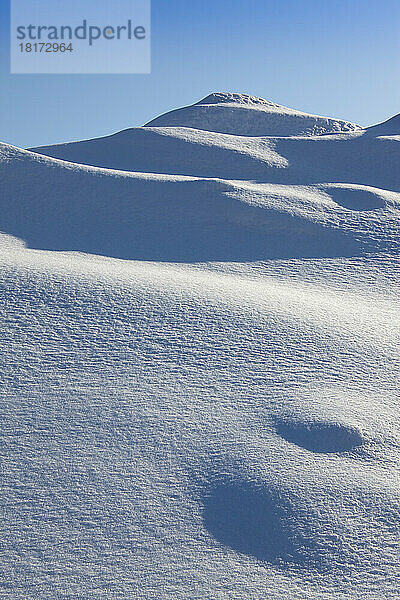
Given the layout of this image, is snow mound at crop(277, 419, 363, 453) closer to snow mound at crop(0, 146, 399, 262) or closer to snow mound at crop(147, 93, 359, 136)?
snow mound at crop(0, 146, 399, 262)

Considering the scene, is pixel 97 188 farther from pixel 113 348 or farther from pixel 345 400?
pixel 345 400

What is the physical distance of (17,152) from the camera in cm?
670

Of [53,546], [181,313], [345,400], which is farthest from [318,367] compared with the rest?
[53,546]

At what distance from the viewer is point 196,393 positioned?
10.6 ft

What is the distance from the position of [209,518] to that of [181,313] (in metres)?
1.62

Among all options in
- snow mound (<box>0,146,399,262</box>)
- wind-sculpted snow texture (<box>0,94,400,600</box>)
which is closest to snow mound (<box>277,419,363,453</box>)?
wind-sculpted snow texture (<box>0,94,400,600</box>)

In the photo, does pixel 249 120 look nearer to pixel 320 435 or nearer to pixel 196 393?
pixel 196 393

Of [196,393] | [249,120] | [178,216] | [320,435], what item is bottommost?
[320,435]

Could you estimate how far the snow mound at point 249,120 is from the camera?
34.6 ft

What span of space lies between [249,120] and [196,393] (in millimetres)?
8105

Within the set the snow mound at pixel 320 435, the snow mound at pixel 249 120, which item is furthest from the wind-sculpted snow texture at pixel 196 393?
the snow mound at pixel 249 120

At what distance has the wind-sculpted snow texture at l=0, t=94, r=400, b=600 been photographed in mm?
2395

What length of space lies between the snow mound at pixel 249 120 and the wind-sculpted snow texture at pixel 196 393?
446 cm

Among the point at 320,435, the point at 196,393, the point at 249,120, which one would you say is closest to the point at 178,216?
the point at 196,393
